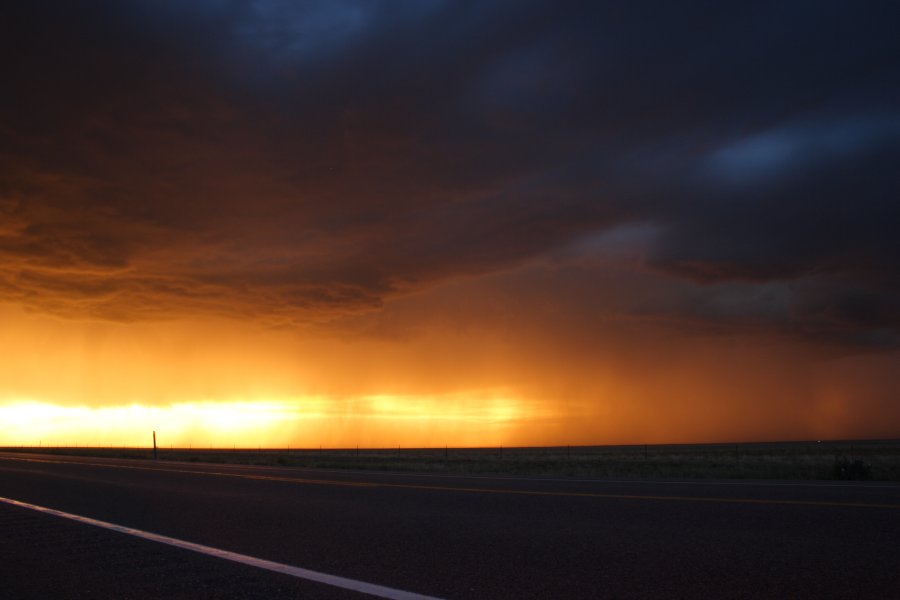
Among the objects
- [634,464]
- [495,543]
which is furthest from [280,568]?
[634,464]

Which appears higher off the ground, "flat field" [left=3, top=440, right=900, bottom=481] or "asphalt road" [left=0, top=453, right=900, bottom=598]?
"asphalt road" [left=0, top=453, right=900, bottom=598]

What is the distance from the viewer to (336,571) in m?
6.55

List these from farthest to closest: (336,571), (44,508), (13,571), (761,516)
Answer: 1. (44,508)
2. (761,516)
3. (13,571)
4. (336,571)

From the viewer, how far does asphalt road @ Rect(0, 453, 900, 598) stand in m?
5.88

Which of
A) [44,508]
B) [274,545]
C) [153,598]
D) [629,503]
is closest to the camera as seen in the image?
[153,598]

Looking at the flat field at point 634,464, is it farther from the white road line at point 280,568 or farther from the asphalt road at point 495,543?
the white road line at point 280,568

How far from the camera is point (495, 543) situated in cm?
793

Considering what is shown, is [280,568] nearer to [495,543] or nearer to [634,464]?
[495,543]

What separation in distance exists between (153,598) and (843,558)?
6310mm

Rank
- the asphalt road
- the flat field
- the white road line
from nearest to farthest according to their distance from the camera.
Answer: the white road line < the asphalt road < the flat field

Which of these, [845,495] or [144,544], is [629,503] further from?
[144,544]

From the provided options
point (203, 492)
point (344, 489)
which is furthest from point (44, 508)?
point (344, 489)

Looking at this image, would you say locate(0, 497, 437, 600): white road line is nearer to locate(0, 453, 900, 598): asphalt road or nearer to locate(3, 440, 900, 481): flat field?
locate(0, 453, 900, 598): asphalt road

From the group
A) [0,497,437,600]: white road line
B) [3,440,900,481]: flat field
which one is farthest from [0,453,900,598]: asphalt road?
[3,440,900,481]: flat field
